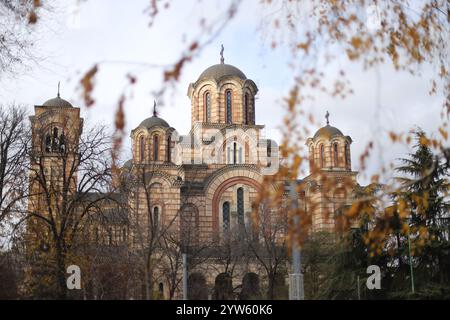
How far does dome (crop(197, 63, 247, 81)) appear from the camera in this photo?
113 feet

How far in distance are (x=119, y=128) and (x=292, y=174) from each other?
176 centimetres

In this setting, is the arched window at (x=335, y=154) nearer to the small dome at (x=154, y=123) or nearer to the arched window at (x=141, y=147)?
the small dome at (x=154, y=123)

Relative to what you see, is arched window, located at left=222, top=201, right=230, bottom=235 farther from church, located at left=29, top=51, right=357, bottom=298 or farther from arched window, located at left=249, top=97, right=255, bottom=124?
arched window, located at left=249, top=97, right=255, bottom=124

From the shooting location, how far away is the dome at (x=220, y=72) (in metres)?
34.5

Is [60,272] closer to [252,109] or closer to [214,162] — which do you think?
[214,162]

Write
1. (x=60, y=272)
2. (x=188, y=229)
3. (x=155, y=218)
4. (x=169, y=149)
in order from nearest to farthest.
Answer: (x=60, y=272), (x=155, y=218), (x=188, y=229), (x=169, y=149)

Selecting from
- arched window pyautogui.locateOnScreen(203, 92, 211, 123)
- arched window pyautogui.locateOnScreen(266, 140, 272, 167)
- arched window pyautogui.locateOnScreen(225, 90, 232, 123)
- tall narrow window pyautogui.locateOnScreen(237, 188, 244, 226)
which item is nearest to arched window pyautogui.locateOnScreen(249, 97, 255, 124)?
arched window pyautogui.locateOnScreen(225, 90, 232, 123)

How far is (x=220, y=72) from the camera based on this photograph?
34.9 m

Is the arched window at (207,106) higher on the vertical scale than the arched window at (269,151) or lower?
higher

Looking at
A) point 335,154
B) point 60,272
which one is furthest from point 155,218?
point 335,154

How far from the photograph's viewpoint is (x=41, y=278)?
17859mm

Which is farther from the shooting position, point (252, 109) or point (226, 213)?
point (252, 109)

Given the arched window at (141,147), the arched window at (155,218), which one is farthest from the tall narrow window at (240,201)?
the arched window at (141,147)
